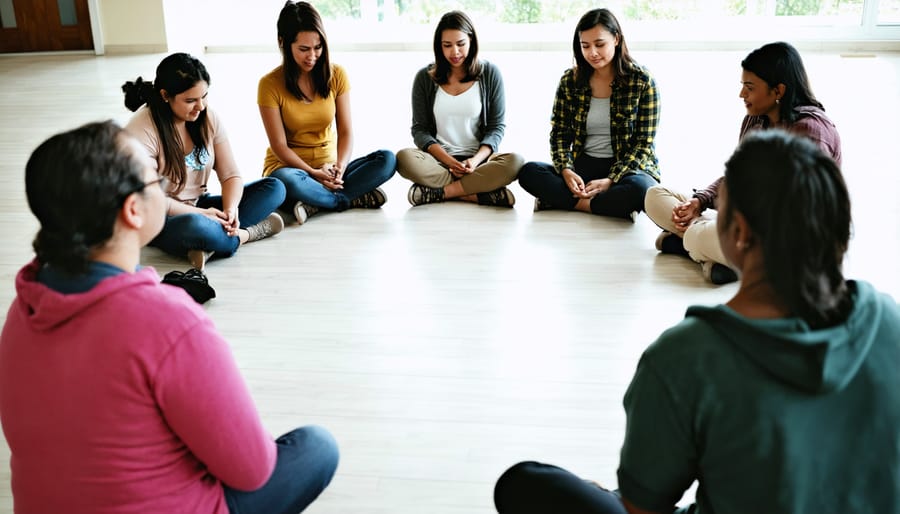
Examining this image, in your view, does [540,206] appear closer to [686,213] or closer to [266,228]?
[686,213]

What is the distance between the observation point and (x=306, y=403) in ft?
7.52

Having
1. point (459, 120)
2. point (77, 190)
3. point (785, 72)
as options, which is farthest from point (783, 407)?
point (459, 120)

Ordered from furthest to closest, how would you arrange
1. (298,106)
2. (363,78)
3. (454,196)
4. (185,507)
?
(363,78) → (454,196) → (298,106) → (185,507)

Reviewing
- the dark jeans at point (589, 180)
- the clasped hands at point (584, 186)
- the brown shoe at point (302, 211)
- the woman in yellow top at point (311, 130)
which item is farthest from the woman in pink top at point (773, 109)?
the brown shoe at point (302, 211)

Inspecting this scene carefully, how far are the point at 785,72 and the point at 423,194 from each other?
1649 mm

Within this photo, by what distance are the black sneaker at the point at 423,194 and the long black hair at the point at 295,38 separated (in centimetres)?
54

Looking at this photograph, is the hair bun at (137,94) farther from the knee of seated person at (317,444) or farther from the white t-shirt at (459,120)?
the knee of seated person at (317,444)

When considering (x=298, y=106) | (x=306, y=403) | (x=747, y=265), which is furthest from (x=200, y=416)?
(x=298, y=106)

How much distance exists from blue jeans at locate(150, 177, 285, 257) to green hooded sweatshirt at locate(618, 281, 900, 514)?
236 centimetres

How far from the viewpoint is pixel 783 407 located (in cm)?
103

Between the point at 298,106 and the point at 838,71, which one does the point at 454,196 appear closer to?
the point at 298,106

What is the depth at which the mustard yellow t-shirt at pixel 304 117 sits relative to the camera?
3.63 metres

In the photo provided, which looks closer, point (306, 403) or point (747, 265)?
point (747, 265)

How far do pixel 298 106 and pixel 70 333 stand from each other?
2656 mm
